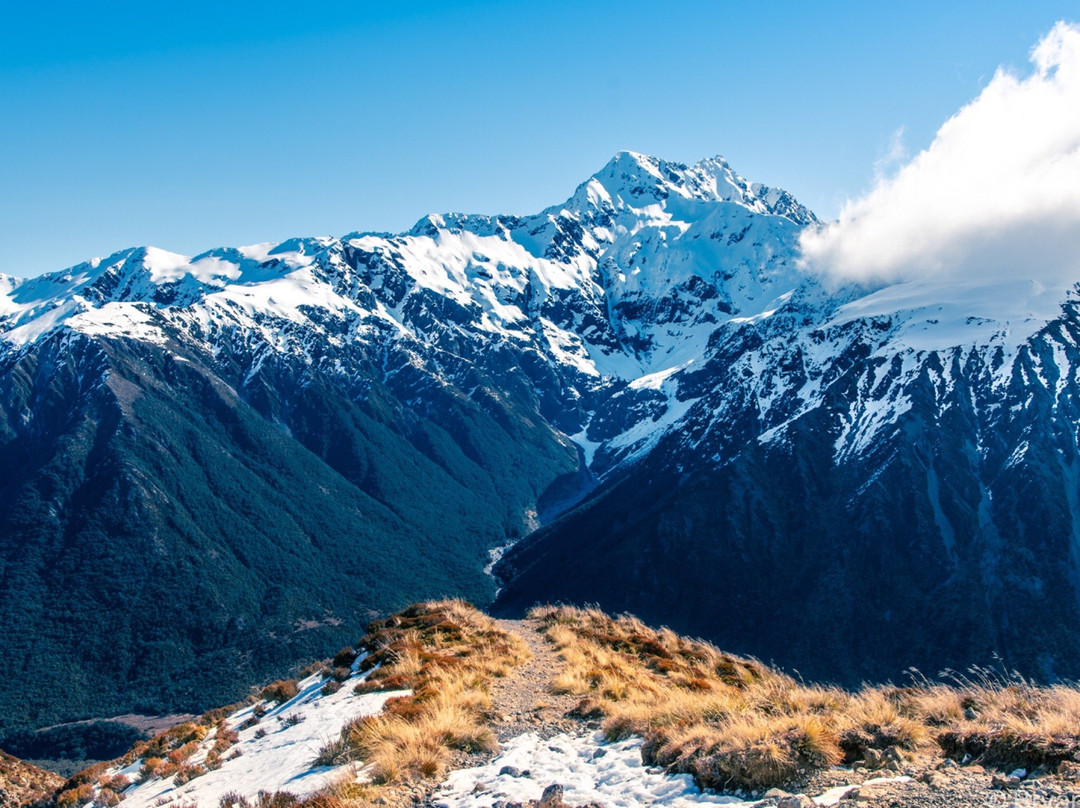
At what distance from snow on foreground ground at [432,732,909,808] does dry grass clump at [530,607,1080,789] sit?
1.33 feet

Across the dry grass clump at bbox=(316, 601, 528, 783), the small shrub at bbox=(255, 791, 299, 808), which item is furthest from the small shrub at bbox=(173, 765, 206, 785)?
the small shrub at bbox=(255, 791, 299, 808)

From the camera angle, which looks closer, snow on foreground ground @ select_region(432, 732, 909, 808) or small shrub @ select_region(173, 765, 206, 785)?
snow on foreground ground @ select_region(432, 732, 909, 808)

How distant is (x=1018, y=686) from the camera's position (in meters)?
16.9

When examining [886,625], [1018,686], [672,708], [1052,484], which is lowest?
[886,625]

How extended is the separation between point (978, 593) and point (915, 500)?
30458 millimetres

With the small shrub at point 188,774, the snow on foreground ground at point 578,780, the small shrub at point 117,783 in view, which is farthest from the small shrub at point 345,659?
the snow on foreground ground at point 578,780

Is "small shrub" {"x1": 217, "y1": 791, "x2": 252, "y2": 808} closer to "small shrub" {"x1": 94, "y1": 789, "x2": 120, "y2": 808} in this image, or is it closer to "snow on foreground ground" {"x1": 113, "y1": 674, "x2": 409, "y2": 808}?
"snow on foreground ground" {"x1": 113, "y1": 674, "x2": 409, "y2": 808}

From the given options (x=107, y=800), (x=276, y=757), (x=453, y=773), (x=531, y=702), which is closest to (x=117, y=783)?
(x=107, y=800)

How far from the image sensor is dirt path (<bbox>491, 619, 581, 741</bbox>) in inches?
701

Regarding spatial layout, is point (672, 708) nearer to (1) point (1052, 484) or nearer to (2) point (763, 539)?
(2) point (763, 539)

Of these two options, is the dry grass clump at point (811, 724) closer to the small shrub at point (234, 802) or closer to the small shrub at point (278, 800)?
the small shrub at point (278, 800)

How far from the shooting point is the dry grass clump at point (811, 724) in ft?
39.3

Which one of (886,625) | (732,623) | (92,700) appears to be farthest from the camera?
(92,700)

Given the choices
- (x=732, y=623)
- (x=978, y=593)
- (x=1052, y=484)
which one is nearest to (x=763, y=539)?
(x=732, y=623)
